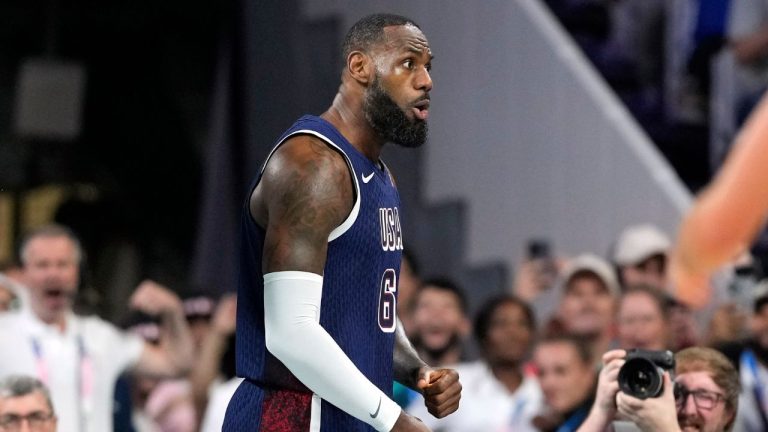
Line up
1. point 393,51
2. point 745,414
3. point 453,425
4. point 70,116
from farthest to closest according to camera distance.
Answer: point 70,116 < point 453,425 < point 745,414 < point 393,51

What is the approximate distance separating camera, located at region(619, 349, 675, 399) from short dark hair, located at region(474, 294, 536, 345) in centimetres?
288

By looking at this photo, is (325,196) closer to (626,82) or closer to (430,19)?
(430,19)

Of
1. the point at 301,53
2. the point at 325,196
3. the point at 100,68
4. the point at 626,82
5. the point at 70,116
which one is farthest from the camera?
the point at 100,68

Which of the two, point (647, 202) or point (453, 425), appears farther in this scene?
point (647, 202)

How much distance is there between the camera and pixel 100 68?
1251cm

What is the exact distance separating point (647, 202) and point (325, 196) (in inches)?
214

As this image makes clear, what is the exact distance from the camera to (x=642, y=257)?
747 centimetres

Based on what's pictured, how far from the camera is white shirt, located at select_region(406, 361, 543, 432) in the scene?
6.24 metres

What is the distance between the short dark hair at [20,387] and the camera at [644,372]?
217 cm

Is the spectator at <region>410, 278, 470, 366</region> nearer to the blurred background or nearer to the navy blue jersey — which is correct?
the blurred background

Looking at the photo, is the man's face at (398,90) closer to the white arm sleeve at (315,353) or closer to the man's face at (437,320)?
the white arm sleeve at (315,353)

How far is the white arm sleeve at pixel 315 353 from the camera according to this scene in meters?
3.09

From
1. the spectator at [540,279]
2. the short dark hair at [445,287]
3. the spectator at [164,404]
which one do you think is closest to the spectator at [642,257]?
the spectator at [540,279]

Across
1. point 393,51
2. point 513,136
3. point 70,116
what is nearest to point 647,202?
point 513,136
